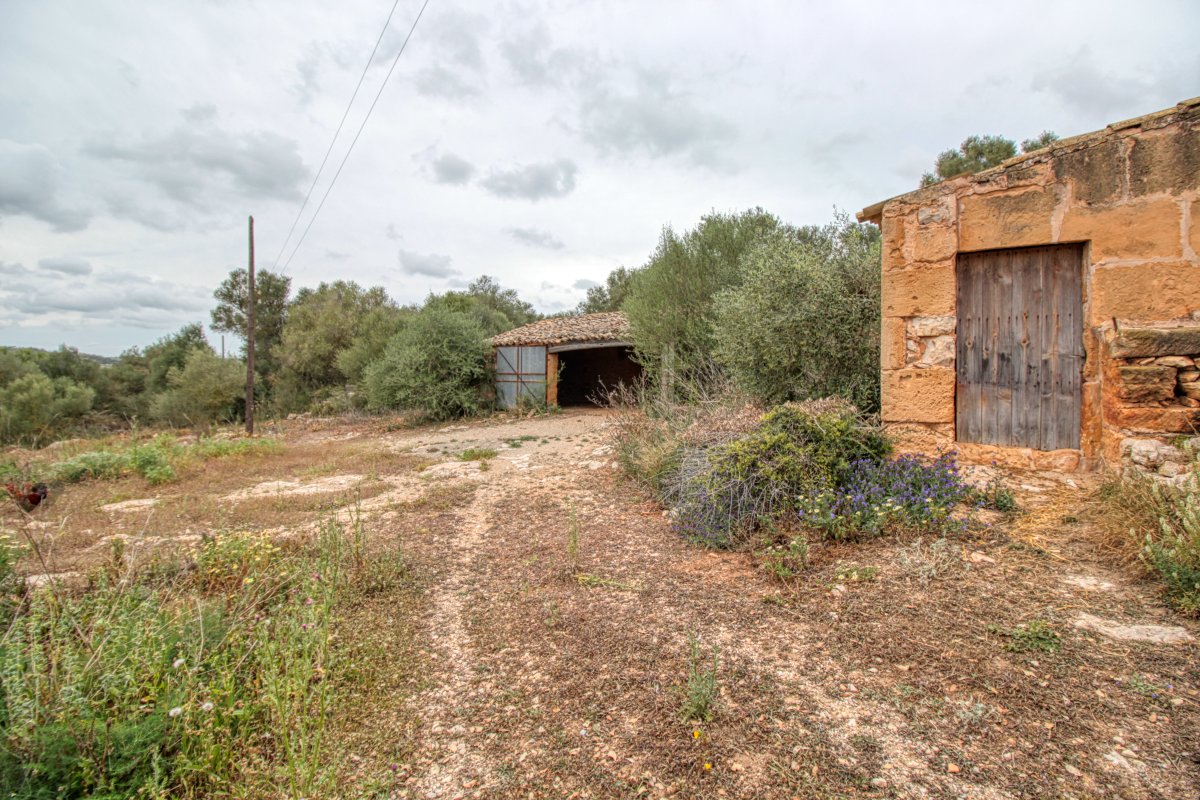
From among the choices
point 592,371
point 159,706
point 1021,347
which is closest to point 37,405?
point 592,371

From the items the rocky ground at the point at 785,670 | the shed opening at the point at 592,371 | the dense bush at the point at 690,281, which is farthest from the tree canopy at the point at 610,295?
the rocky ground at the point at 785,670

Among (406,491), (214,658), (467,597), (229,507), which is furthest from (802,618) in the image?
(229,507)

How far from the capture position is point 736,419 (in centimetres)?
546

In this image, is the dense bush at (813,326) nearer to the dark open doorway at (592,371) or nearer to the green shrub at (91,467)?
the green shrub at (91,467)

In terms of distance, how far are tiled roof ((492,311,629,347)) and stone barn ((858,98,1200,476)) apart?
378 inches

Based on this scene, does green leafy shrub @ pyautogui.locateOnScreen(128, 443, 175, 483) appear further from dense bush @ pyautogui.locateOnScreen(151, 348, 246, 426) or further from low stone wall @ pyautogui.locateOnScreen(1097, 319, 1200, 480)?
dense bush @ pyautogui.locateOnScreen(151, 348, 246, 426)

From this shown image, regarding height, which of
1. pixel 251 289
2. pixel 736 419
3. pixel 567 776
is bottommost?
pixel 567 776

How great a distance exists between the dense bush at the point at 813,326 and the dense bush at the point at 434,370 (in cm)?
1104

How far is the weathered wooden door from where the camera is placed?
4.55 m

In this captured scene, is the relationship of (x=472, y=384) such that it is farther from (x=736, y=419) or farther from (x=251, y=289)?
(x=736, y=419)

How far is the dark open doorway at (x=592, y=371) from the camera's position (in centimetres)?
2069

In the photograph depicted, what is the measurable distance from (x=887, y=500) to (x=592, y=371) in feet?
57.8

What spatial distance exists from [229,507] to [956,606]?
6.90 meters

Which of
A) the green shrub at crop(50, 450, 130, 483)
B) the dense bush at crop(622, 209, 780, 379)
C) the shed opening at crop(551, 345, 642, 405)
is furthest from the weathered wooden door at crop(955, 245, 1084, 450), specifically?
the shed opening at crop(551, 345, 642, 405)
